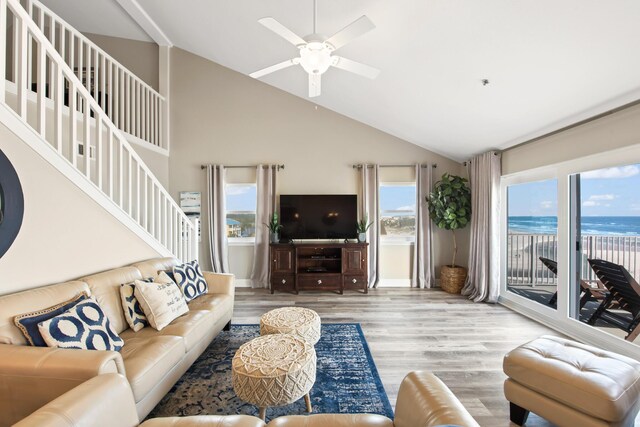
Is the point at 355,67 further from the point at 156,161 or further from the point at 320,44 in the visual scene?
the point at 156,161

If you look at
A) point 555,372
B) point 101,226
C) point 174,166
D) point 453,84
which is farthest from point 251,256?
point 555,372

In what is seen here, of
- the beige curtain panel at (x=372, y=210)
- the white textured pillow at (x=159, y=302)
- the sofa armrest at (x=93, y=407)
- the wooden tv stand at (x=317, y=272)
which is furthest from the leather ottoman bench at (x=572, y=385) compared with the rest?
the beige curtain panel at (x=372, y=210)

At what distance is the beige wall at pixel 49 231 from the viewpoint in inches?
74.3

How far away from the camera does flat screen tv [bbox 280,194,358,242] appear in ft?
15.9

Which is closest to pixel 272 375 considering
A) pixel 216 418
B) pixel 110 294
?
pixel 216 418

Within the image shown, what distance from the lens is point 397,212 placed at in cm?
514

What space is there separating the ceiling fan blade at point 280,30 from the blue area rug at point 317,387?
2573mm

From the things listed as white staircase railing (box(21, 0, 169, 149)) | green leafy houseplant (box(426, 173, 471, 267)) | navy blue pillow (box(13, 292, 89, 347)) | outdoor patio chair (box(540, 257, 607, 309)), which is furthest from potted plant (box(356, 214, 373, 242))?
navy blue pillow (box(13, 292, 89, 347))

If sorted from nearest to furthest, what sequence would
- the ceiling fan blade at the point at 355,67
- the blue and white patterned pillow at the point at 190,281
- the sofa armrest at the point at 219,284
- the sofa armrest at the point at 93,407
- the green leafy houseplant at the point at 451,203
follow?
1. the sofa armrest at the point at 93,407
2. the ceiling fan blade at the point at 355,67
3. the blue and white patterned pillow at the point at 190,281
4. the sofa armrest at the point at 219,284
5. the green leafy houseplant at the point at 451,203

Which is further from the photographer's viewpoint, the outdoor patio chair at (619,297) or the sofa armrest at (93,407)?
the outdoor patio chair at (619,297)

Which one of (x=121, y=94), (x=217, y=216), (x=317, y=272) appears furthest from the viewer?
(x=217, y=216)

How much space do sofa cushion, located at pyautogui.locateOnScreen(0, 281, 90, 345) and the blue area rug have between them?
3.18 feet

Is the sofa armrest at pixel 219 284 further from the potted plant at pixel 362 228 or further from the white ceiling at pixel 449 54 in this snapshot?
the white ceiling at pixel 449 54

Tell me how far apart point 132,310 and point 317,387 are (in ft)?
5.18
